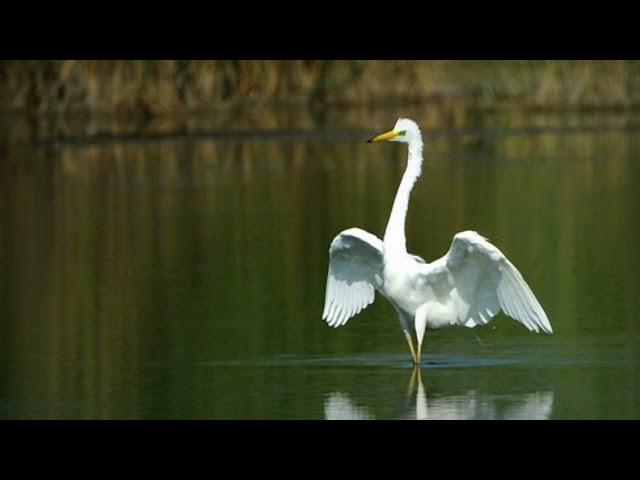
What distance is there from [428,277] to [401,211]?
0.56 meters

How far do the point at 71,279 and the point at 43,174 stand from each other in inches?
413

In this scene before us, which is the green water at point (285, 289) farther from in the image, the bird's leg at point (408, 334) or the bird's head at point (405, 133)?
the bird's head at point (405, 133)

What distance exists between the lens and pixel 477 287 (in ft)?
34.2

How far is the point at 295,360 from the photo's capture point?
10875 mm

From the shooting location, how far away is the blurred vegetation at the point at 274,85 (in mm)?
33625

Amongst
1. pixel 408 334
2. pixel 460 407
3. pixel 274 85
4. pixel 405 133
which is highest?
pixel 274 85

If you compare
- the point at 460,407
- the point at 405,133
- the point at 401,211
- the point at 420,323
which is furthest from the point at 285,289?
the point at 460,407

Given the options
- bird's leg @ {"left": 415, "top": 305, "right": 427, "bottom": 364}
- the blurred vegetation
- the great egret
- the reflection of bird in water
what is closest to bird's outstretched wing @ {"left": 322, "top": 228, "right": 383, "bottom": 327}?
the great egret

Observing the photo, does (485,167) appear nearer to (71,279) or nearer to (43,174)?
(43,174)

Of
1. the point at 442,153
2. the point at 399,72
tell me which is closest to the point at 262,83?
the point at 399,72

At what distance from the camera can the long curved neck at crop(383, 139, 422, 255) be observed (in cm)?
1062

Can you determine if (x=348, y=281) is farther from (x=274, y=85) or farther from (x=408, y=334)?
(x=274, y=85)

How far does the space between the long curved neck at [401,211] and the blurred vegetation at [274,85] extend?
22.0 meters

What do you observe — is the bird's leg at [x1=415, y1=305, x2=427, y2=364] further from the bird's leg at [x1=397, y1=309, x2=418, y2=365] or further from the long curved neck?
the long curved neck
